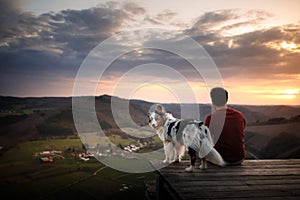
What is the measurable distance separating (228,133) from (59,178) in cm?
452

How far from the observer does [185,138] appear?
3326 millimetres

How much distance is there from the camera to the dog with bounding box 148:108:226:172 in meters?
3.26

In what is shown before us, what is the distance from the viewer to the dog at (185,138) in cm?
326

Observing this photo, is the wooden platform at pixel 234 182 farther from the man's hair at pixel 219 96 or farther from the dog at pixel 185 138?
the man's hair at pixel 219 96

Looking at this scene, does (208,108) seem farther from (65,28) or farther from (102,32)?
(65,28)

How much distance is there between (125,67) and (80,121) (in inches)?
92.9

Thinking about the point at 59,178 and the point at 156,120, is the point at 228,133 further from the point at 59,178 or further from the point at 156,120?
the point at 59,178

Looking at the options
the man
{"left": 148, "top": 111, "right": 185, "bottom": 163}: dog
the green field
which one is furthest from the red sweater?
the green field

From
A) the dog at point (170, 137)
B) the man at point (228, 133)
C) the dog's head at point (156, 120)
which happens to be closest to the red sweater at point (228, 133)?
the man at point (228, 133)

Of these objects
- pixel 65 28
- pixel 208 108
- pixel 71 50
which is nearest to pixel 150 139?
pixel 208 108

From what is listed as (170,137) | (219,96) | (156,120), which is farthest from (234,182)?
(156,120)

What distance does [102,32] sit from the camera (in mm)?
7324

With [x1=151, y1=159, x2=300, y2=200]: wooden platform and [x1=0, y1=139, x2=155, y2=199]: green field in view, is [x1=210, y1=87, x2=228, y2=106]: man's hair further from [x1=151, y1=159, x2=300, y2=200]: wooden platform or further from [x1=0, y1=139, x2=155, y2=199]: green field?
[x1=0, y1=139, x2=155, y2=199]: green field

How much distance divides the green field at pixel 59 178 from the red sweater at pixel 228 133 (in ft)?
10.9
